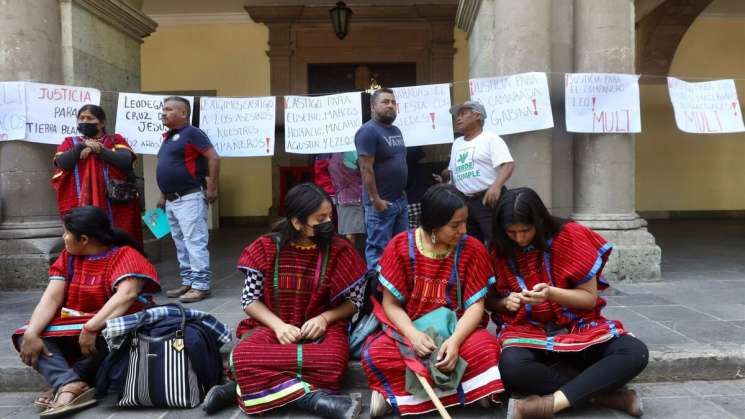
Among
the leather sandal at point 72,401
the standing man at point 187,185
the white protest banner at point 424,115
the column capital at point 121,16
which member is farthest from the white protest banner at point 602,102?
the column capital at point 121,16

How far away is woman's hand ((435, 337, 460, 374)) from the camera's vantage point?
9.34 feet

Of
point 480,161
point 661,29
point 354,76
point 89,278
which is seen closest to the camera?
point 89,278

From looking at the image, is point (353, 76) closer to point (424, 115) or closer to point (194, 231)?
point (424, 115)

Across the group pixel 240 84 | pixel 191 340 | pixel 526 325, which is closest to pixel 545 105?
pixel 526 325

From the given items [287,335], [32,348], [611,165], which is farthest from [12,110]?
[611,165]

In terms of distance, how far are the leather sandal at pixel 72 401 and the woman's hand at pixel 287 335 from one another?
1065mm

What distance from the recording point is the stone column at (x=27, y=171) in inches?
216

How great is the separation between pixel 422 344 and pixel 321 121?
336 centimetres

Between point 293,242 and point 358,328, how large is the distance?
0.65 meters

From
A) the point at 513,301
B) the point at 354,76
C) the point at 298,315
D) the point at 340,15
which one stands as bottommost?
the point at 298,315

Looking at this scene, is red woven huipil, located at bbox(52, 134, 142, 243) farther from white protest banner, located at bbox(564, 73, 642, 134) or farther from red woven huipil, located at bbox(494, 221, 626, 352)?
white protest banner, located at bbox(564, 73, 642, 134)

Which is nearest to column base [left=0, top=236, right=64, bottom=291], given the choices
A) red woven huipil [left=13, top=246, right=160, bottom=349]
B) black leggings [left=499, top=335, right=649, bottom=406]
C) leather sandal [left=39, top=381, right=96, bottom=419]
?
red woven huipil [left=13, top=246, right=160, bottom=349]

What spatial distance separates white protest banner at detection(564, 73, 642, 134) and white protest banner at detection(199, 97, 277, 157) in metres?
2.87

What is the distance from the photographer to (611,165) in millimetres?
5637
